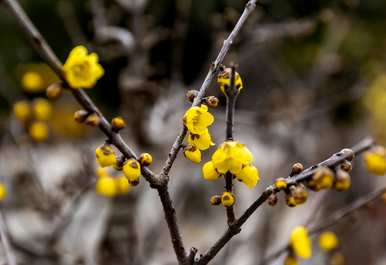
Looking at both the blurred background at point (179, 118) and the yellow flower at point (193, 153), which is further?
the blurred background at point (179, 118)

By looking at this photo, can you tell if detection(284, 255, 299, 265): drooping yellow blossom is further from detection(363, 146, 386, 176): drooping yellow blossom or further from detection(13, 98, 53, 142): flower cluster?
detection(13, 98, 53, 142): flower cluster

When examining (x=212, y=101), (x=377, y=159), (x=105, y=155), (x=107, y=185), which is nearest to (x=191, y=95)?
(x=212, y=101)

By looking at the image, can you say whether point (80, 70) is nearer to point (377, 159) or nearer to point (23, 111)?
point (377, 159)

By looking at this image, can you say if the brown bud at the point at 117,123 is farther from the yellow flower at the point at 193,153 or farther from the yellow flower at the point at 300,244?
the yellow flower at the point at 300,244

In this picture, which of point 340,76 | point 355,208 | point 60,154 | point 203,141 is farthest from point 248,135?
point 203,141

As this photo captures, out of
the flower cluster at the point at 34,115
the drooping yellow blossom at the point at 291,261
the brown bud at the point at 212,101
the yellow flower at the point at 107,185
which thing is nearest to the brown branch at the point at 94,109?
the brown bud at the point at 212,101
